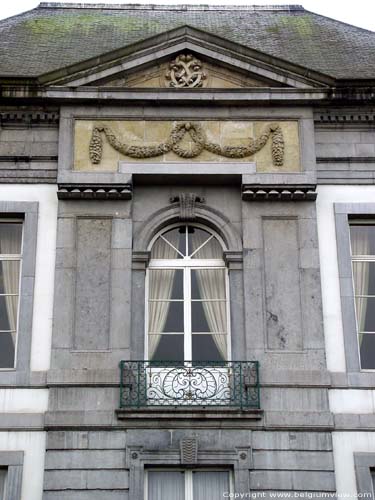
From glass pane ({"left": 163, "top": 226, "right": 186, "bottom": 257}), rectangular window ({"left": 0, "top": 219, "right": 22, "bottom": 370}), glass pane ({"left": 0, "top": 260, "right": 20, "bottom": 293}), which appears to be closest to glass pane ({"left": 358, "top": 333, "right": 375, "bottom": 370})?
glass pane ({"left": 163, "top": 226, "right": 186, "bottom": 257})

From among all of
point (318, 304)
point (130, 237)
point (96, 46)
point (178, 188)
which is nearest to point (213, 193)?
point (178, 188)

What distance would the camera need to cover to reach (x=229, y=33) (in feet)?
61.9

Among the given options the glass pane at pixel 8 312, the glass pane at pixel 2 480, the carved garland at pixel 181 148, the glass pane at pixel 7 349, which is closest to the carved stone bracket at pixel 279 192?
the carved garland at pixel 181 148

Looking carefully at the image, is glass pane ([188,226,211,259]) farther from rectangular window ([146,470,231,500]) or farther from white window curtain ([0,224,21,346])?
rectangular window ([146,470,231,500])

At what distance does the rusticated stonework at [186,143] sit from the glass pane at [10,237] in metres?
1.35

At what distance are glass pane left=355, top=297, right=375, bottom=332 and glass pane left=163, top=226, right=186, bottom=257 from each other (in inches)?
111

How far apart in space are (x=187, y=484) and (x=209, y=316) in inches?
103

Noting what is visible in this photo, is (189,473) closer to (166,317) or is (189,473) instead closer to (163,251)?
(166,317)

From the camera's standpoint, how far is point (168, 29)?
18766 mm

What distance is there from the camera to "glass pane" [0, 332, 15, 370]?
13547 mm

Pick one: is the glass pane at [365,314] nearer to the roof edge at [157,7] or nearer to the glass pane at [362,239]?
the glass pane at [362,239]

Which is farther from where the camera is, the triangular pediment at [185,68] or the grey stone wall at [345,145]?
the triangular pediment at [185,68]

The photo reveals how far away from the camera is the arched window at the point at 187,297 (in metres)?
13.8

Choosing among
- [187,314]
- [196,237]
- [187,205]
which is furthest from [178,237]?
[187,314]
